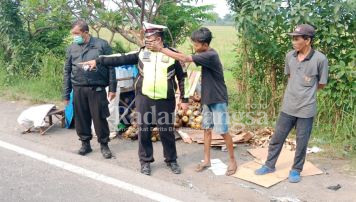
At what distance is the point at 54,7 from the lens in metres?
8.51

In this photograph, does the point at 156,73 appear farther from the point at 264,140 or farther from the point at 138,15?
the point at 138,15

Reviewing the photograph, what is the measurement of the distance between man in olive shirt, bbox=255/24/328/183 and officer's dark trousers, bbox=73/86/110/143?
84.2 inches

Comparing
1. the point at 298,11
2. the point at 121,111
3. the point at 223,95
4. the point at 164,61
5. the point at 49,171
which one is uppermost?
the point at 298,11

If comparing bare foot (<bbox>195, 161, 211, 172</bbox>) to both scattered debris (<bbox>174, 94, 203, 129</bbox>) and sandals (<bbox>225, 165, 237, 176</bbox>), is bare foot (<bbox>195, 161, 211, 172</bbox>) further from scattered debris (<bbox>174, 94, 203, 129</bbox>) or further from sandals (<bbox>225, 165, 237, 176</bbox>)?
scattered debris (<bbox>174, 94, 203, 129</bbox>)

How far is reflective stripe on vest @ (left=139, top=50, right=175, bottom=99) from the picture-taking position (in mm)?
4805

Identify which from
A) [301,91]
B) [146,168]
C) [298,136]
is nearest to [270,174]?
[298,136]

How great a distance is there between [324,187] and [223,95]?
1520 mm

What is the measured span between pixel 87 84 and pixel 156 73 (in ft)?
3.56

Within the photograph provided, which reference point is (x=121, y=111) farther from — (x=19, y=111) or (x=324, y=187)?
(x=324, y=187)

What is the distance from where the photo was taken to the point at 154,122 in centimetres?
499

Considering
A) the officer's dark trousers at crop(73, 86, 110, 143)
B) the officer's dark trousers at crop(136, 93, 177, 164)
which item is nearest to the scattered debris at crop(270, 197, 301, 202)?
the officer's dark trousers at crop(136, 93, 177, 164)

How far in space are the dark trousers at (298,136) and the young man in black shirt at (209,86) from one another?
484 mm

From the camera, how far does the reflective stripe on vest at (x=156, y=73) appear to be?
4.80 m

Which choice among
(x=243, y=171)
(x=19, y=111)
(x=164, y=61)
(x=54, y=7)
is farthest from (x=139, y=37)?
(x=243, y=171)
